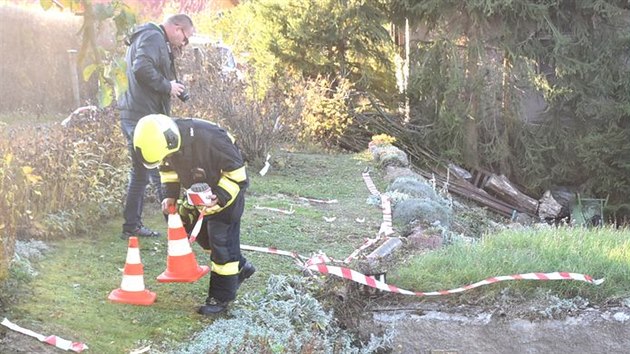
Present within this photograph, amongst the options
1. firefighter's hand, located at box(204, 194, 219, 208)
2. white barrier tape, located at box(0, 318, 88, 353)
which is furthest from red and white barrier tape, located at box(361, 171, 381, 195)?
white barrier tape, located at box(0, 318, 88, 353)

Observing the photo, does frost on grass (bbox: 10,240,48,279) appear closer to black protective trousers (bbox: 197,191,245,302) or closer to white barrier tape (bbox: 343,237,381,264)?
black protective trousers (bbox: 197,191,245,302)

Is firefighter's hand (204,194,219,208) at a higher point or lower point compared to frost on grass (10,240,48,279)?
higher

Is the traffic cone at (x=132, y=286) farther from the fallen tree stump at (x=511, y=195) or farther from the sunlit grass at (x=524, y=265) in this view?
the fallen tree stump at (x=511, y=195)

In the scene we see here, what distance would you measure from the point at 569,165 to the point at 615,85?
5.27 ft

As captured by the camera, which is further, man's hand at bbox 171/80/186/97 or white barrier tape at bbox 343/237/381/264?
man's hand at bbox 171/80/186/97

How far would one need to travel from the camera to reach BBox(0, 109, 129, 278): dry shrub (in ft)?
15.5

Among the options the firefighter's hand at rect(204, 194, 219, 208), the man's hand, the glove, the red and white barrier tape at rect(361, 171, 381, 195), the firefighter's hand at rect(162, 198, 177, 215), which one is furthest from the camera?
the red and white barrier tape at rect(361, 171, 381, 195)

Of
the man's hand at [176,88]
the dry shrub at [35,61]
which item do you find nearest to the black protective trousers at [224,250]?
the man's hand at [176,88]

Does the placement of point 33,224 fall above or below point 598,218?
above

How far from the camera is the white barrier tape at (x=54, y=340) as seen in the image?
3.55m

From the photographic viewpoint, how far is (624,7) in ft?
42.4

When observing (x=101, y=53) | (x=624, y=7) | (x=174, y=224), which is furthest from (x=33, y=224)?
(x=624, y=7)

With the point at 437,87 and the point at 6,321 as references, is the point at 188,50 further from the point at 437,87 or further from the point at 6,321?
the point at 6,321

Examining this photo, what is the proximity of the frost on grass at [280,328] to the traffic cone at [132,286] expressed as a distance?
515mm
